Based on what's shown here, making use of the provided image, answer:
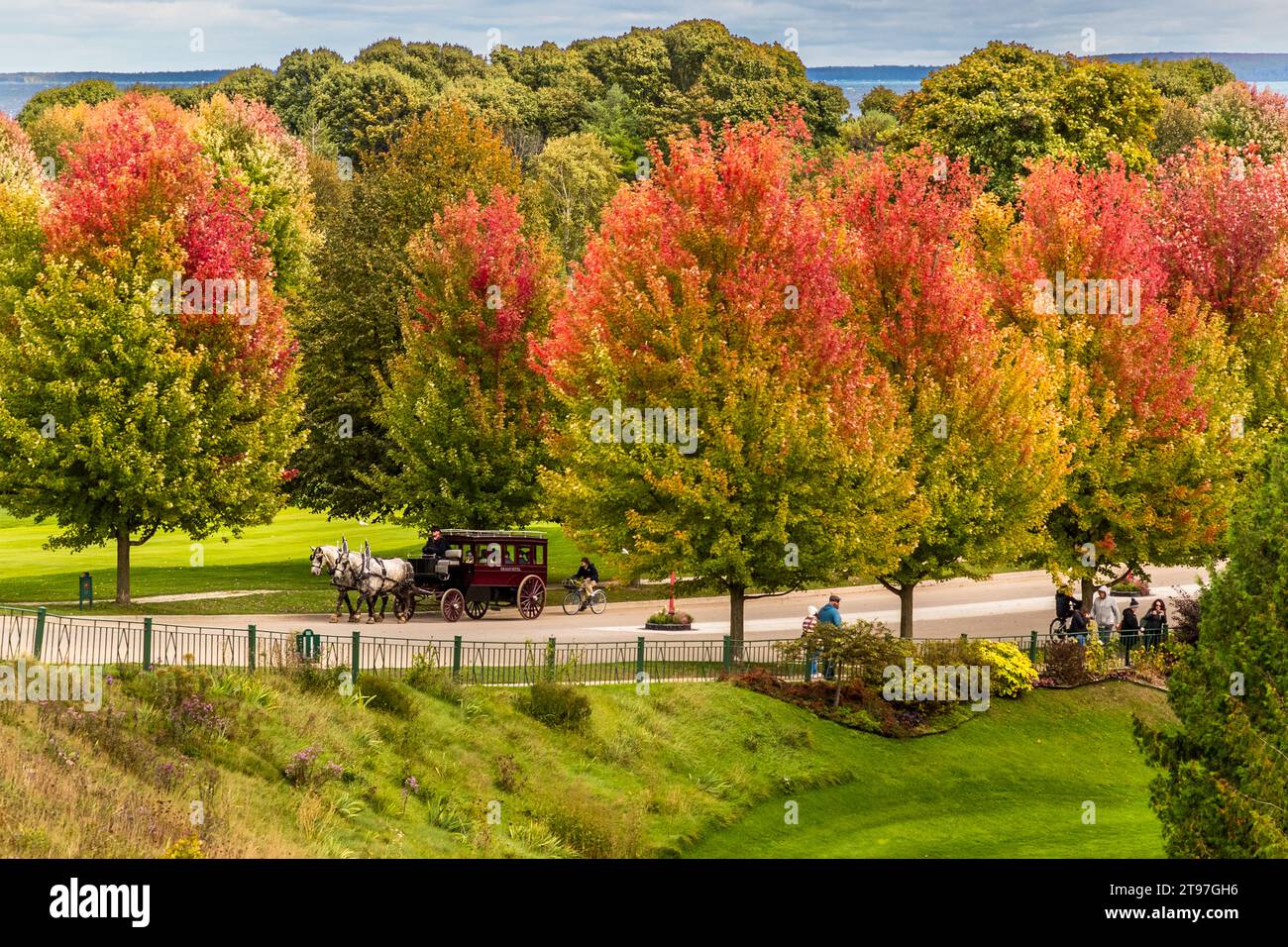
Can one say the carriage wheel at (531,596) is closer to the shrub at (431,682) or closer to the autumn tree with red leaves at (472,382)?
the autumn tree with red leaves at (472,382)

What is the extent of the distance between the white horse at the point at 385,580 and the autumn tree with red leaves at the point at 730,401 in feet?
19.4

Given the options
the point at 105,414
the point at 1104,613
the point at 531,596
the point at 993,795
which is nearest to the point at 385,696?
the point at 993,795

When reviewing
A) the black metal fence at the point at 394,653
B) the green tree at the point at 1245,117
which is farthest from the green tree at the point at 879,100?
the black metal fence at the point at 394,653

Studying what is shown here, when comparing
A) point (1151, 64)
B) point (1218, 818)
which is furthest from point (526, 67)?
point (1218, 818)

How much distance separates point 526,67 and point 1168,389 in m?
108

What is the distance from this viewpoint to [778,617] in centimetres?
4409

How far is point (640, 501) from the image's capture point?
3425 centimetres

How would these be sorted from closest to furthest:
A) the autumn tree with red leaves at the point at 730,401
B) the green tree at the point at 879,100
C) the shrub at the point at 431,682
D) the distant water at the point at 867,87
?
the shrub at the point at 431,682, the autumn tree with red leaves at the point at 730,401, the green tree at the point at 879,100, the distant water at the point at 867,87

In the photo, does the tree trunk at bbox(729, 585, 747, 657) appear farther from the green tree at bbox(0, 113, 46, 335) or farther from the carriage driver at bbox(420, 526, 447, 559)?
the green tree at bbox(0, 113, 46, 335)

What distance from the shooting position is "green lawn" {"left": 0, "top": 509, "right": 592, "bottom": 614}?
141ft

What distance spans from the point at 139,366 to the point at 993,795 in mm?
23834

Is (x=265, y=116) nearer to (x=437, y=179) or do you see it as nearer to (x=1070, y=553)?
(x=437, y=179)

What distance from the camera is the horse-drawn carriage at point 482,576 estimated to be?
4019 centimetres

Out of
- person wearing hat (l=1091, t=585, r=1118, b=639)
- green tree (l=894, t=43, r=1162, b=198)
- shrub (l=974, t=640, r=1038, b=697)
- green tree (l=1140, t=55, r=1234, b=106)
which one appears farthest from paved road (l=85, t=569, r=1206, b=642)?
green tree (l=1140, t=55, r=1234, b=106)
